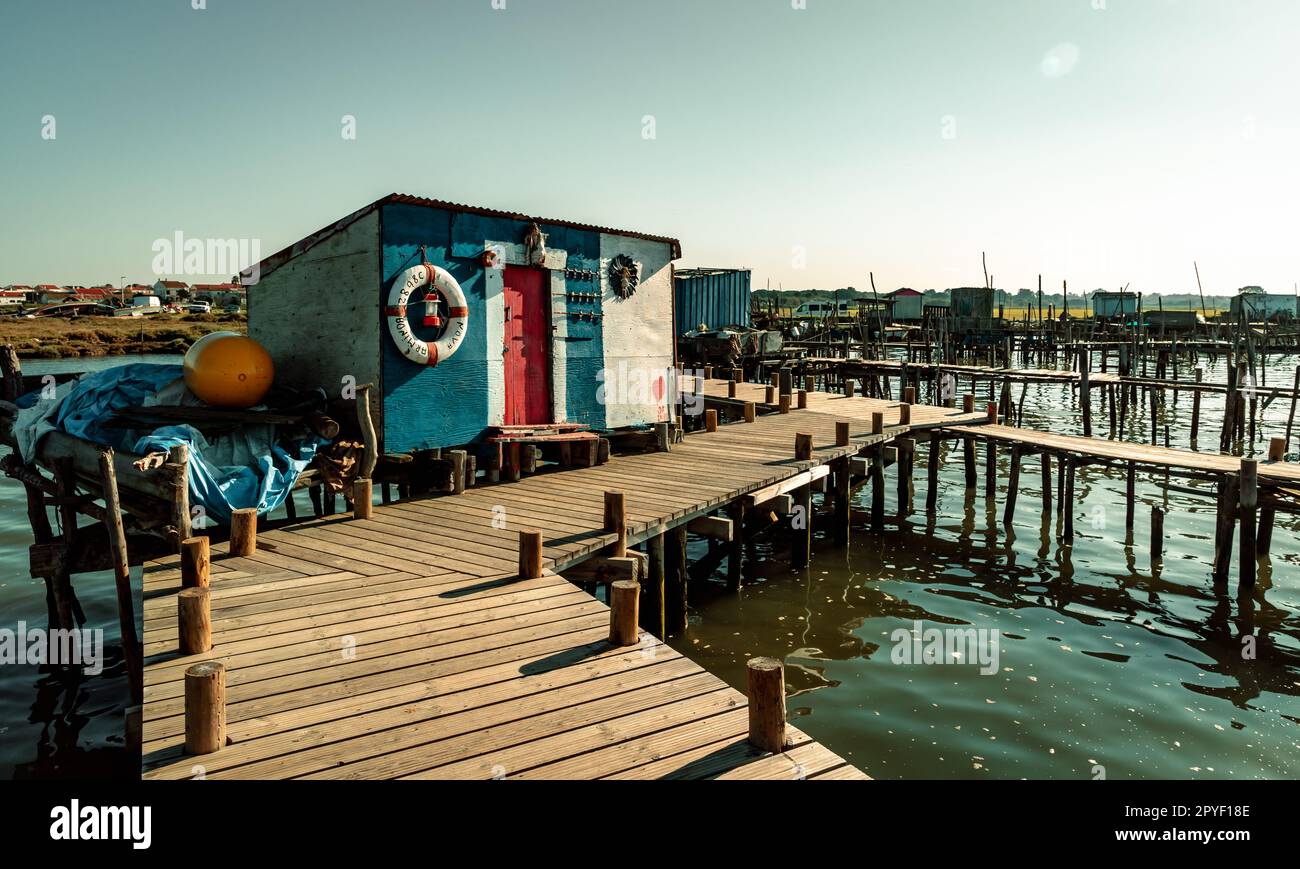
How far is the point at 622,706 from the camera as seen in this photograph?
5.46 meters

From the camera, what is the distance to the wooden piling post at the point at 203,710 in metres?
4.64

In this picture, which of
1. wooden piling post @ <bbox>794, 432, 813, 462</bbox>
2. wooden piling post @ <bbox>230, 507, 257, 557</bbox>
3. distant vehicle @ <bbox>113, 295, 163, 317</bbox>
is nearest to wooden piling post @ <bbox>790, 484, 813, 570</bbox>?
wooden piling post @ <bbox>794, 432, 813, 462</bbox>

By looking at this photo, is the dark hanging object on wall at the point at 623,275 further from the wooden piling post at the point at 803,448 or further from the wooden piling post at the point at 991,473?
the wooden piling post at the point at 991,473

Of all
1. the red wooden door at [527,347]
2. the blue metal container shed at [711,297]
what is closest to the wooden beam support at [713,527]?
the red wooden door at [527,347]

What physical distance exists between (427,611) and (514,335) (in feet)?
22.2

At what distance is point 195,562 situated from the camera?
7.01 m

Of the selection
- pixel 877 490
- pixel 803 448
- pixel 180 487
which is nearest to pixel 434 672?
pixel 180 487

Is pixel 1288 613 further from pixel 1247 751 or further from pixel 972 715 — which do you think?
pixel 972 715

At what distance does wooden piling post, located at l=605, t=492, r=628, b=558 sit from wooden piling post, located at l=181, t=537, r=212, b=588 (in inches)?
154

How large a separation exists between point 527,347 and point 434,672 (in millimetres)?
8100

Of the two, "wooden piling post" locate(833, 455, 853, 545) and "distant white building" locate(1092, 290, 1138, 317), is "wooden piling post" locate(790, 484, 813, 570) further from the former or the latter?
"distant white building" locate(1092, 290, 1138, 317)

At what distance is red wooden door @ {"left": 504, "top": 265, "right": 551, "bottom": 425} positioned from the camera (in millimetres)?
13062
